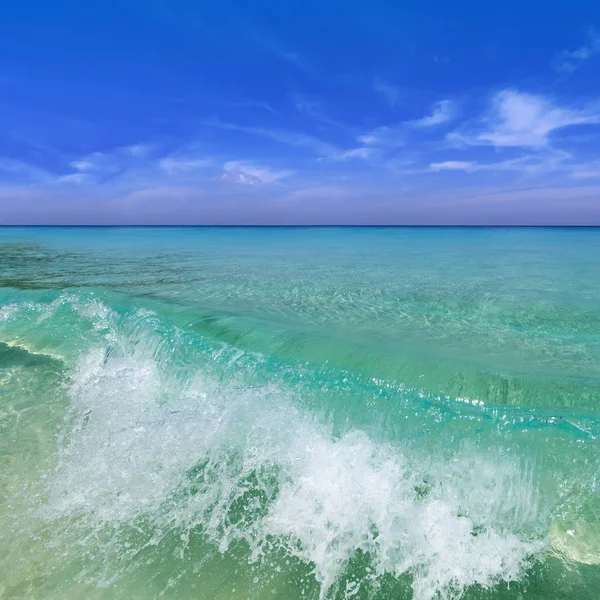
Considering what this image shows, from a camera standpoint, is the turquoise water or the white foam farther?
the white foam

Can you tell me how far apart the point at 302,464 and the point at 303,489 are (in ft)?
1.03

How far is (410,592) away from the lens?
10.4 ft

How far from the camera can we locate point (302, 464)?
14.3ft

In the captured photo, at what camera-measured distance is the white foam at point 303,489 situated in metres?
3.44

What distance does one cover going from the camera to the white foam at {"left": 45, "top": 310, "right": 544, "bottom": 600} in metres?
3.44

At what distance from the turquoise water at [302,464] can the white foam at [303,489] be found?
0.7 inches

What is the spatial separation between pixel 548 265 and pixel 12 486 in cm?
2317

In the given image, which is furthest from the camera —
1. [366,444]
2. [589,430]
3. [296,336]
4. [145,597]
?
[296,336]

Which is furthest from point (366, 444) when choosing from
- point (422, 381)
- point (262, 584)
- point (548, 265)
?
point (548, 265)

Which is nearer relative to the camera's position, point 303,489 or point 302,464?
point 303,489

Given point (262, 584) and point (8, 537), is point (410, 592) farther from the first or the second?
point (8, 537)

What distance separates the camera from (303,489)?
13.4 ft

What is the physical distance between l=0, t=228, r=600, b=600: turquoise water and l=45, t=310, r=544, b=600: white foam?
18 millimetres

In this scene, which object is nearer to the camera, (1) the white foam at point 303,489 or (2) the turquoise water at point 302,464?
(2) the turquoise water at point 302,464
